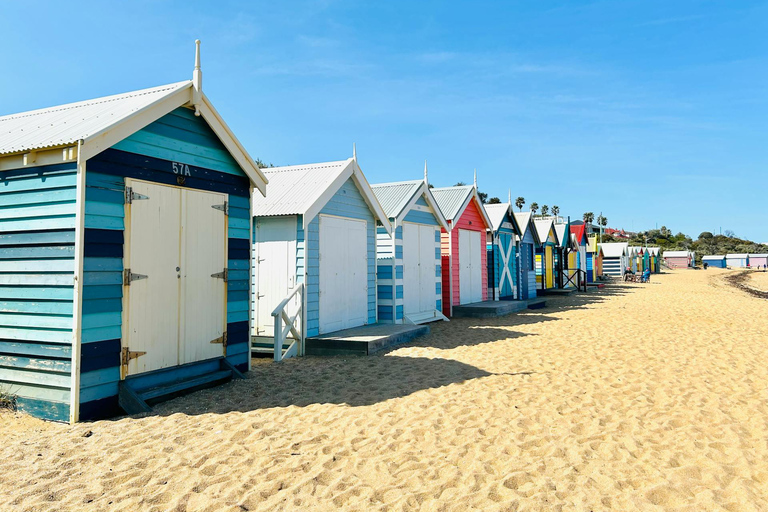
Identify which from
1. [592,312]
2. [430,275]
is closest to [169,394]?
[430,275]

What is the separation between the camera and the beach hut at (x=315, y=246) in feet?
29.7

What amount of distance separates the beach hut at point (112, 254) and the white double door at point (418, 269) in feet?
20.4

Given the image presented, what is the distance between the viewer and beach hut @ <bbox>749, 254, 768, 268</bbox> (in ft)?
299

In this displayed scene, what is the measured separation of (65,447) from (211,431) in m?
1.17

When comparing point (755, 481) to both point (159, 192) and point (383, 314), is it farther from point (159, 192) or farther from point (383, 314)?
point (383, 314)

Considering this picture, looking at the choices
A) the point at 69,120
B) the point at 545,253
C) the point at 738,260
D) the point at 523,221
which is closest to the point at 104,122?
the point at 69,120

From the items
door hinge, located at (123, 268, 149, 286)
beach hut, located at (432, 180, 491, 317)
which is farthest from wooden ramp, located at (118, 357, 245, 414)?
beach hut, located at (432, 180, 491, 317)

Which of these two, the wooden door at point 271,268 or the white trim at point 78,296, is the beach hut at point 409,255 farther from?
the white trim at point 78,296

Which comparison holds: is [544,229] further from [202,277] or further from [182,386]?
[182,386]

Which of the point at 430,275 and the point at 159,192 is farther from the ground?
the point at 159,192

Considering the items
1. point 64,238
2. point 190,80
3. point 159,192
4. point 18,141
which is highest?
point 190,80

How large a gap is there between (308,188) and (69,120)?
423 centimetres

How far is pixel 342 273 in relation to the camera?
9938 mm

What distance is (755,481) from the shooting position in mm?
3773
